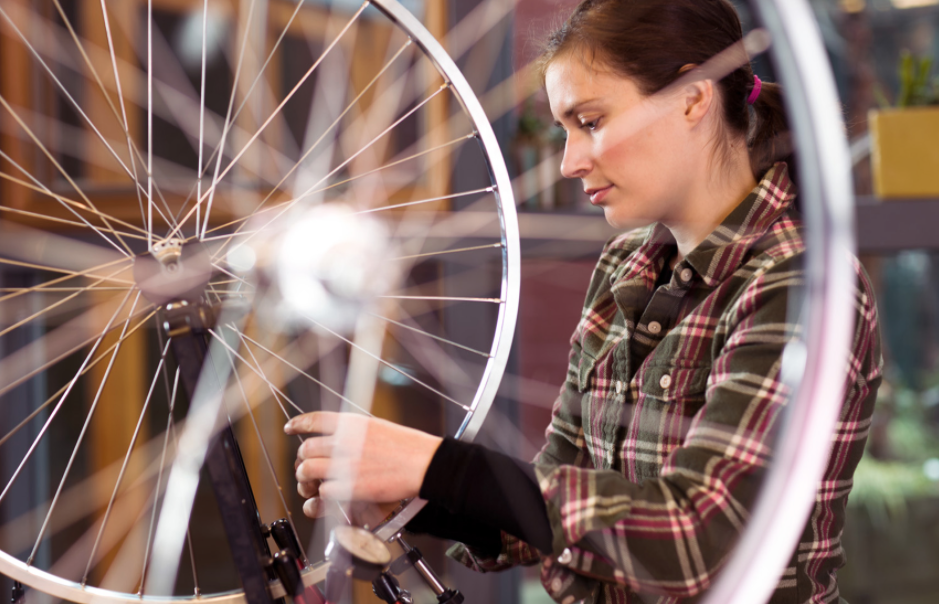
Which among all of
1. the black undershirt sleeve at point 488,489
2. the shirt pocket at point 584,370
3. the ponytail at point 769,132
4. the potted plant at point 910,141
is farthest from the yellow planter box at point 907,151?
the black undershirt sleeve at point 488,489

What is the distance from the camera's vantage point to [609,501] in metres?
0.51

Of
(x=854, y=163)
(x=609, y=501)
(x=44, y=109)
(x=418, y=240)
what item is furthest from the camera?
(x=854, y=163)

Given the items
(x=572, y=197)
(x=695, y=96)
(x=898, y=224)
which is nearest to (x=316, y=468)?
(x=695, y=96)

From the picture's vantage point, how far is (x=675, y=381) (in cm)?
64

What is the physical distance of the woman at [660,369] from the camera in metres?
0.51

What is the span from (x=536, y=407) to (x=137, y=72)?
1.08 metres

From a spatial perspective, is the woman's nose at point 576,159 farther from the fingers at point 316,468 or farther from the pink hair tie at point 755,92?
the fingers at point 316,468

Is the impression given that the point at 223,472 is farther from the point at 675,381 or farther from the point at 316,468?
the point at 675,381

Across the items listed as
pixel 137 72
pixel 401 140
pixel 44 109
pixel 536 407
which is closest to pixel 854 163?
pixel 536 407

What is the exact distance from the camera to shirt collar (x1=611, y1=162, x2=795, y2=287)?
64 centimetres

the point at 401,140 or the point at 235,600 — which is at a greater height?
the point at 401,140

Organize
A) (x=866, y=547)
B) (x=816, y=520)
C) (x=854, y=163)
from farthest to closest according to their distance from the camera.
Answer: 1. (x=866, y=547)
2. (x=854, y=163)
3. (x=816, y=520)

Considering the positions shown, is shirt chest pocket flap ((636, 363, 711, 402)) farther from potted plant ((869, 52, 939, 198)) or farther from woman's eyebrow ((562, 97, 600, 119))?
potted plant ((869, 52, 939, 198))

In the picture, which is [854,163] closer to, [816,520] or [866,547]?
[866,547]
